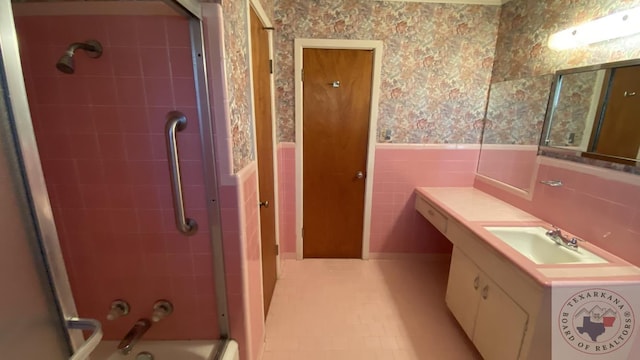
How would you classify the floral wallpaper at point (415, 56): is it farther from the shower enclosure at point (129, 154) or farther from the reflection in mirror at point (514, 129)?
the shower enclosure at point (129, 154)

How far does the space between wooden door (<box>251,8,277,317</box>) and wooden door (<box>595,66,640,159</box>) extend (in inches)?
74.8

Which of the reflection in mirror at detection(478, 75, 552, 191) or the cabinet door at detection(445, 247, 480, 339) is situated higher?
the reflection in mirror at detection(478, 75, 552, 191)

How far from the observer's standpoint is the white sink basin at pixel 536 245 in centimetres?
148

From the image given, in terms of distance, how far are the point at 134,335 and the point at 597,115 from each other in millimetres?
2624

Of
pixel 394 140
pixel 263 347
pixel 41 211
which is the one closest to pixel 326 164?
pixel 394 140

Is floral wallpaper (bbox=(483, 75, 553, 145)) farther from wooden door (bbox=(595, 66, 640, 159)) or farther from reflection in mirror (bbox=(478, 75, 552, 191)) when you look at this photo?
wooden door (bbox=(595, 66, 640, 159))

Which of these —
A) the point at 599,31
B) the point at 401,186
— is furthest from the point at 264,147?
the point at 599,31

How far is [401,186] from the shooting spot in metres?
2.66

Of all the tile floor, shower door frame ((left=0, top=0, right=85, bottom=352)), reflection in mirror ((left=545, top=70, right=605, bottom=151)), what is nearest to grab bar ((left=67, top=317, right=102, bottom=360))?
shower door frame ((left=0, top=0, right=85, bottom=352))

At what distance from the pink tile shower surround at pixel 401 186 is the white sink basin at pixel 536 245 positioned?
0.97 metres

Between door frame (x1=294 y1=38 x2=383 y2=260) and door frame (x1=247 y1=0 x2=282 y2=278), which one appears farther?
door frame (x1=294 y1=38 x2=383 y2=260)

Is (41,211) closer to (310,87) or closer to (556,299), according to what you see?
(556,299)

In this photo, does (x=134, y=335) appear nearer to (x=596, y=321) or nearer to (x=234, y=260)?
(x=234, y=260)

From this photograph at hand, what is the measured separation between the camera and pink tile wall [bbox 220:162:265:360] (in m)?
1.24
